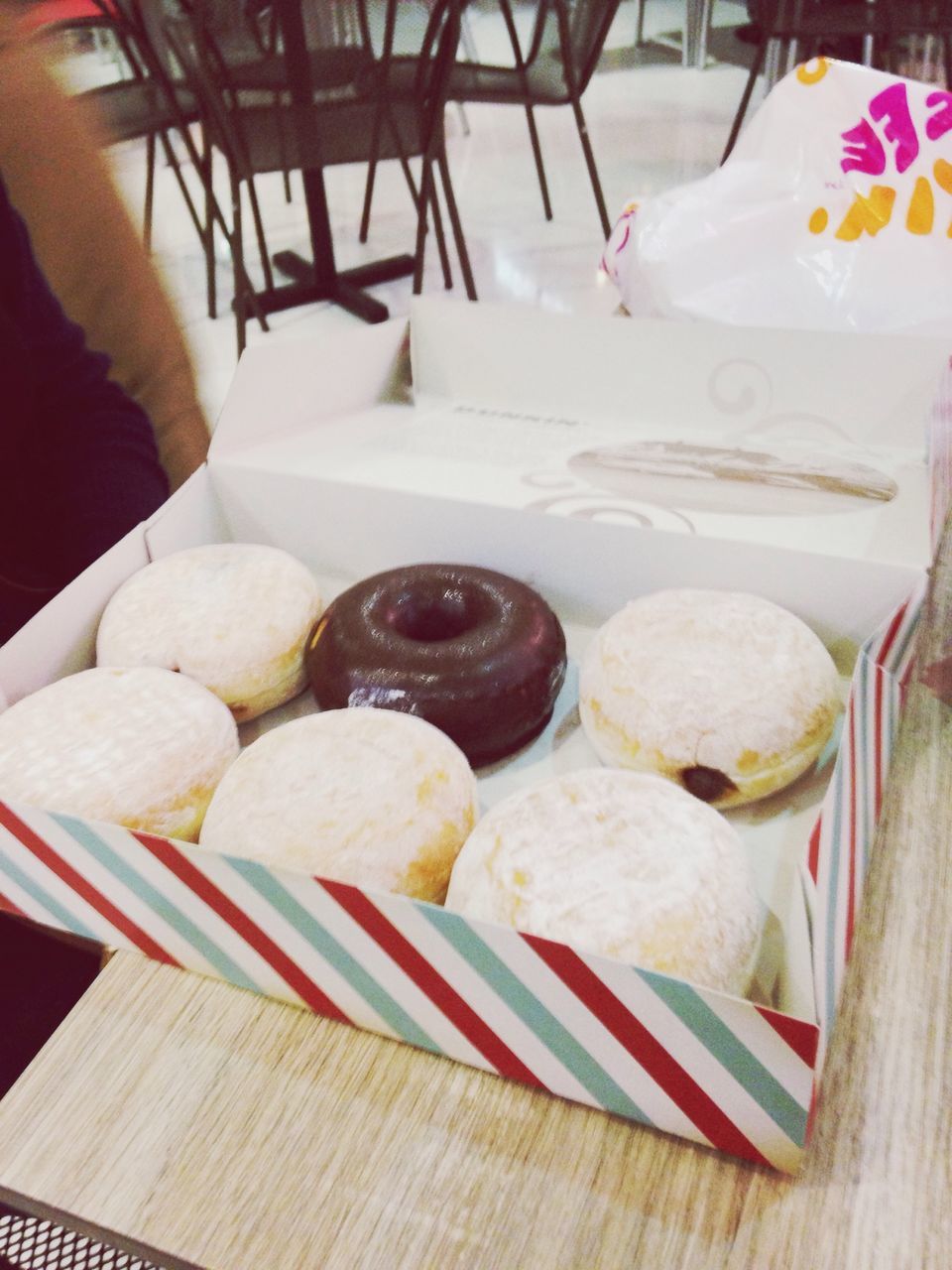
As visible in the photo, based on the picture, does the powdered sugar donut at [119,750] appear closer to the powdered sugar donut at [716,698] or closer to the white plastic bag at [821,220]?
the powdered sugar donut at [716,698]

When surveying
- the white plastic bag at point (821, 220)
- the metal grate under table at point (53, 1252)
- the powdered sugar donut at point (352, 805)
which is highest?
the white plastic bag at point (821, 220)

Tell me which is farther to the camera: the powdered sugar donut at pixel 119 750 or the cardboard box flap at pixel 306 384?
the cardboard box flap at pixel 306 384

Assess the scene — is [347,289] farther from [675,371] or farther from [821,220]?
[675,371]

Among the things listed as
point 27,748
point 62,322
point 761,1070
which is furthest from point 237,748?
point 62,322

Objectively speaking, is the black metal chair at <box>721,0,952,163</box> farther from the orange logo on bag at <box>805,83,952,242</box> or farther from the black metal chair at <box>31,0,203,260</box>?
Result: the orange logo on bag at <box>805,83,952,242</box>

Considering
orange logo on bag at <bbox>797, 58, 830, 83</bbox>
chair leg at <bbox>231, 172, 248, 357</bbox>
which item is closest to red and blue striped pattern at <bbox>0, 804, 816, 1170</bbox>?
orange logo on bag at <bbox>797, 58, 830, 83</bbox>

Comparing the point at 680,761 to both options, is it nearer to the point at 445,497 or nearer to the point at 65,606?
the point at 445,497

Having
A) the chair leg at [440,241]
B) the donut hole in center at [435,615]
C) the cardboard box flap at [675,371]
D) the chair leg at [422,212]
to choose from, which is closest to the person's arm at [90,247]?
the cardboard box flap at [675,371]
